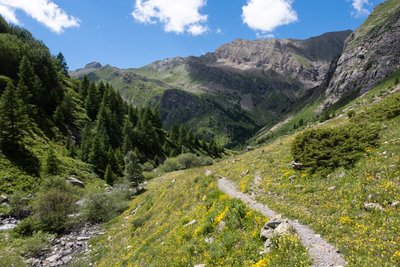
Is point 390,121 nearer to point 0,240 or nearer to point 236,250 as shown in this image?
point 236,250

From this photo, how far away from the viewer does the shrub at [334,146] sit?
851 inches

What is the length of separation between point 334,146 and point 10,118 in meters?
64.8

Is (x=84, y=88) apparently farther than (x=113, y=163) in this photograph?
Yes

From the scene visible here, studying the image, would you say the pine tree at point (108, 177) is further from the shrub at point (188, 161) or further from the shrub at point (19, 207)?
the shrub at point (19, 207)

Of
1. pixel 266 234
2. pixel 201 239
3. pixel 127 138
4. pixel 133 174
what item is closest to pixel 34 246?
pixel 201 239

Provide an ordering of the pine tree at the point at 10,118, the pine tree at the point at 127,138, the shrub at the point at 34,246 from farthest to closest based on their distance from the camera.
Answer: the pine tree at the point at 127,138
the pine tree at the point at 10,118
the shrub at the point at 34,246

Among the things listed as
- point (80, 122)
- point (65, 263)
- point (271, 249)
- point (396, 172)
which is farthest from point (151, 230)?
point (80, 122)

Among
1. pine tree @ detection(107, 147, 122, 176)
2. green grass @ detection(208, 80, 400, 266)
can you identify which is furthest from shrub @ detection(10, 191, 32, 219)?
green grass @ detection(208, 80, 400, 266)

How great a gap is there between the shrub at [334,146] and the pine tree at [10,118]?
6122 cm

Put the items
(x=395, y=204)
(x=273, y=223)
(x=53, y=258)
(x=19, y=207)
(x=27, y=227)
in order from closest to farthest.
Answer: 1. (x=395, y=204)
2. (x=273, y=223)
3. (x=53, y=258)
4. (x=27, y=227)
5. (x=19, y=207)

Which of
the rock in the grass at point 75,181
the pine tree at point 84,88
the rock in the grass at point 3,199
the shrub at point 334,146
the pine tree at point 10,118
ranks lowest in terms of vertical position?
the rock in the grass at point 75,181

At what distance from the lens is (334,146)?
75.5ft

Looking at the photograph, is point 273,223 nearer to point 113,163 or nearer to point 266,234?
point 266,234

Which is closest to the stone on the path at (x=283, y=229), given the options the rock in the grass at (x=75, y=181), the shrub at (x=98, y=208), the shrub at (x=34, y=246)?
the shrub at (x=34, y=246)
